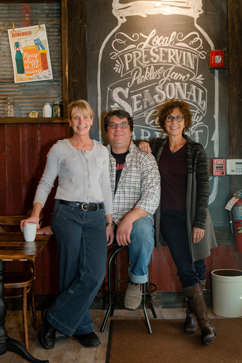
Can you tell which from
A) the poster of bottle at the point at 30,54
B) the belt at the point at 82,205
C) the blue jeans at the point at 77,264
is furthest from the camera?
the poster of bottle at the point at 30,54

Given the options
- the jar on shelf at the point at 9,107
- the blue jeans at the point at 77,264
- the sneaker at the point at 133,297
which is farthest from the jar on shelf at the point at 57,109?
the sneaker at the point at 133,297

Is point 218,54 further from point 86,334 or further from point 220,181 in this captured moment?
point 86,334

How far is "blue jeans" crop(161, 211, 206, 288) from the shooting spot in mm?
2383

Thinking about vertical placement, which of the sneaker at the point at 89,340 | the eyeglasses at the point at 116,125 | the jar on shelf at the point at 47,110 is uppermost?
the jar on shelf at the point at 47,110

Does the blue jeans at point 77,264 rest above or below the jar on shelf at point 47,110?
below

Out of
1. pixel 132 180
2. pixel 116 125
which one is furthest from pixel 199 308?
pixel 116 125

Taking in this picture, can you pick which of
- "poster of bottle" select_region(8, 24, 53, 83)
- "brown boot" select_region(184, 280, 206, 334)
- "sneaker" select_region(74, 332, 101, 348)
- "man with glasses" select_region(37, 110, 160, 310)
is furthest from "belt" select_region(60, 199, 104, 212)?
"poster of bottle" select_region(8, 24, 53, 83)

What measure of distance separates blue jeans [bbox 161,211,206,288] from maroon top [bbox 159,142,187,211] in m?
0.07

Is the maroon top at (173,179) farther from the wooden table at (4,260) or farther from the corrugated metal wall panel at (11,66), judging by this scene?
the corrugated metal wall panel at (11,66)

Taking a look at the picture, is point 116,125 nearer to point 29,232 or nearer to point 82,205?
point 82,205

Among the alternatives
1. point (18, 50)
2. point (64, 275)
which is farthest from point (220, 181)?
point (18, 50)

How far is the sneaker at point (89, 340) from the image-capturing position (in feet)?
7.36

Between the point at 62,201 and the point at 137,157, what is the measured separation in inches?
27.4

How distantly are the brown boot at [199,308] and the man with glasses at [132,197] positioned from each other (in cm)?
36
